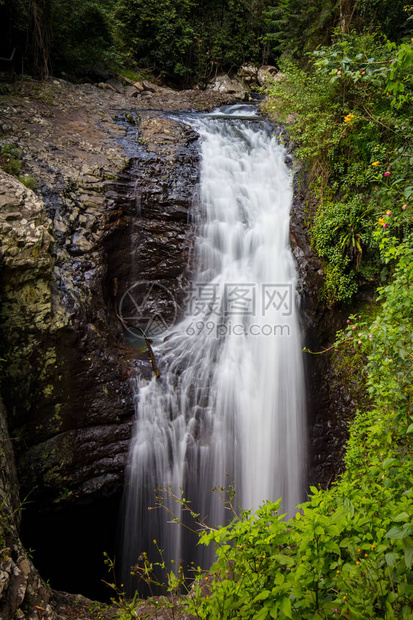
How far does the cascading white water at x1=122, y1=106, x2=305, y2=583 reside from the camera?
505 cm

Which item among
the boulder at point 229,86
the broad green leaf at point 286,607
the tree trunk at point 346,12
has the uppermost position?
the boulder at point 229,86

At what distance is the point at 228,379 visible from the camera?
5707 mm

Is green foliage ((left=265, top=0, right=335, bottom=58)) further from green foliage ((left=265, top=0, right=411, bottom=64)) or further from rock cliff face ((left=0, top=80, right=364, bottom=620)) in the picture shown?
rock cliff face ((left=0, top=80, right=364, bottom=620))

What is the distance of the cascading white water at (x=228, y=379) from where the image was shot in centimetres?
505

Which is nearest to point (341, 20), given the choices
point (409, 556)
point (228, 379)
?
point (228, 379)

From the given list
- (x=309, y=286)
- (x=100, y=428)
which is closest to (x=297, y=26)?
(x=309, y=286)

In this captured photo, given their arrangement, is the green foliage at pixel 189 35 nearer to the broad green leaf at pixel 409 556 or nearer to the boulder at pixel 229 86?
the boulder at pixel 229 86

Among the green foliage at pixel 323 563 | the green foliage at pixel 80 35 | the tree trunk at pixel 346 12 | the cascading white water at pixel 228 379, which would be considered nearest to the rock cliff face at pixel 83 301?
the cascading white water at pixel 228 379

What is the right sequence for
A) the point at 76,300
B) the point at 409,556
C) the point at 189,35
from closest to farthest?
the point at 409,556, the point at 76,300, the point at 189,35

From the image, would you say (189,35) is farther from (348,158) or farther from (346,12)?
(348,158)

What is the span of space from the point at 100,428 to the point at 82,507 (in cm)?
111

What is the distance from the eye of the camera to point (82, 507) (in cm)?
497

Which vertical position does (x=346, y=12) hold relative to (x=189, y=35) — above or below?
below

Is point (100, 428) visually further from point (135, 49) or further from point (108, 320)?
point (135, 49)
